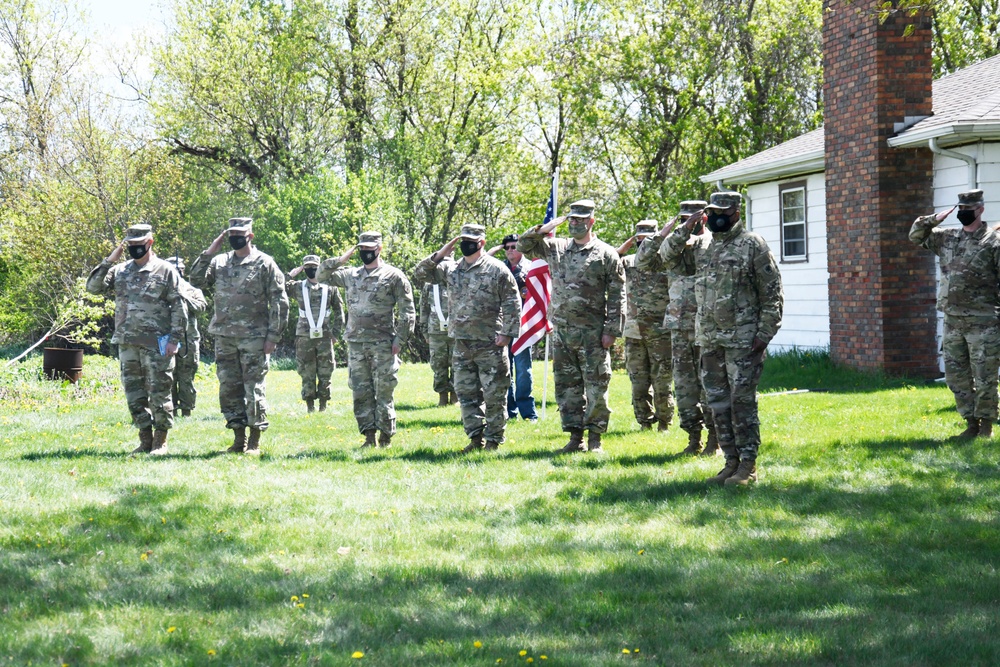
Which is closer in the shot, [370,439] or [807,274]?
[370,439]

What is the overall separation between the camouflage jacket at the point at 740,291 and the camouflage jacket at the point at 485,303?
264 centimetres

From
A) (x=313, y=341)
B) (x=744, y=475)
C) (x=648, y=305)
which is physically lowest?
(x=744, y=475)

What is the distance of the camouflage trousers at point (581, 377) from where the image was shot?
1055cm

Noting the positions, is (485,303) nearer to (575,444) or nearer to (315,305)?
(575,444)

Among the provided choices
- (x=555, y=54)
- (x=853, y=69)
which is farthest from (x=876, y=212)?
(x=555, y=54)

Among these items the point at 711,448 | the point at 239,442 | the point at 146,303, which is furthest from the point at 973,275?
the point at 146,303

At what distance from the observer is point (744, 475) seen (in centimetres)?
875

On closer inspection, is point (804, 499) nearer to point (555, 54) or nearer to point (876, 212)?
point (876, 212)

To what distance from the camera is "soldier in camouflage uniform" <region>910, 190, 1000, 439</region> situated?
1016cm

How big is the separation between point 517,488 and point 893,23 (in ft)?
37.3

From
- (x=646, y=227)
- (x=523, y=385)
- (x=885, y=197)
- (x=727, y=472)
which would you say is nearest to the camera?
(x=727, y=472)

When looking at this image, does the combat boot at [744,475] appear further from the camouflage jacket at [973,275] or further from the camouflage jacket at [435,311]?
the camouflage jacket at [435,311]

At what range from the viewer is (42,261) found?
3003 centimetres

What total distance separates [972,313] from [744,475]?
10.6ft
